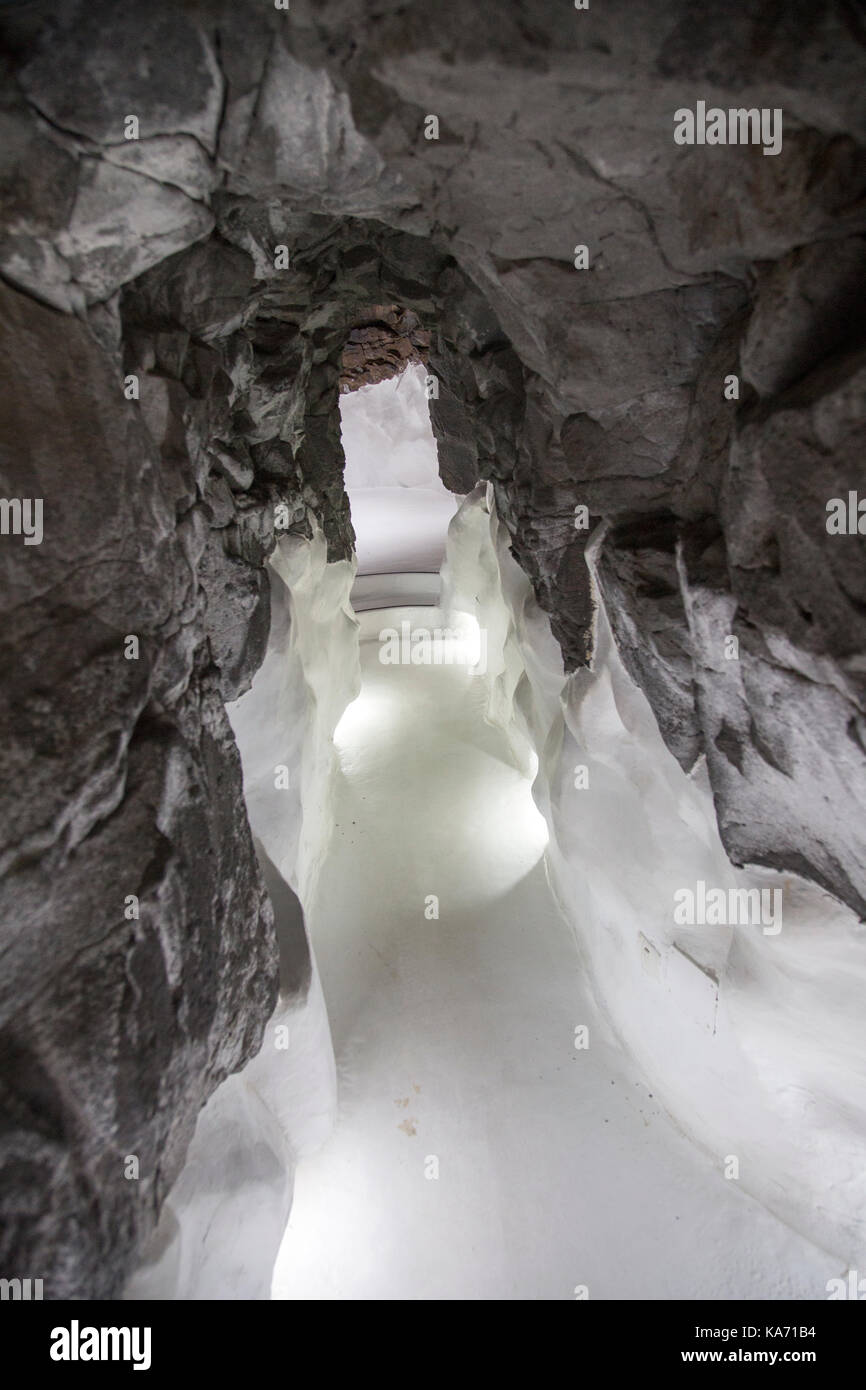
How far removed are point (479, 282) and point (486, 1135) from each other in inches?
217

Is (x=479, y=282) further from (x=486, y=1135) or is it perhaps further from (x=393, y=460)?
(x=393, y=460)

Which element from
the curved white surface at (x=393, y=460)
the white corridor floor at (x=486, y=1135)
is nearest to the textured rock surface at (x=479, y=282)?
the white corridor floor at (x=486, y=1135)

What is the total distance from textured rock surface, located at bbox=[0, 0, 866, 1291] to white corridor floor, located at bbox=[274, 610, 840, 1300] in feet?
7.52

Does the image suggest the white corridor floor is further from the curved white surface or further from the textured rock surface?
the curved white surface

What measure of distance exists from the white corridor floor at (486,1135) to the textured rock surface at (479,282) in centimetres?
229

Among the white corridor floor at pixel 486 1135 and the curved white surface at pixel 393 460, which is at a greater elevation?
the curved white surface at pixel 393 460

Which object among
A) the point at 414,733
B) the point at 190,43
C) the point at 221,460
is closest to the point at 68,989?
the point at 190,43

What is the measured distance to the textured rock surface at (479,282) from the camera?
7.67ft

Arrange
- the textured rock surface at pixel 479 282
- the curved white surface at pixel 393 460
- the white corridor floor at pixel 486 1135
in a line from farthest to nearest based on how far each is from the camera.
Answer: the curved white surface at pixel 393 460 < the white corridor floor at pixel 486 1135 < the textured rock surface at pixel 479 282

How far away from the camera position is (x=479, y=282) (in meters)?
3.62

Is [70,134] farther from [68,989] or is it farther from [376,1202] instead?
[376,1202]

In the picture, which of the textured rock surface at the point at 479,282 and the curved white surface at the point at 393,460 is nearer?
the textured rock surface at the point at 479,282

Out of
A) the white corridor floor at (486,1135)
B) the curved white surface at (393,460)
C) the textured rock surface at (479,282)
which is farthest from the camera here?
the curved white surface at (393,460)

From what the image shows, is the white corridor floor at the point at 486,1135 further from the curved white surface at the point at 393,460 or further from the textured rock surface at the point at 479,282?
the curved white surface at the point at 393,460
